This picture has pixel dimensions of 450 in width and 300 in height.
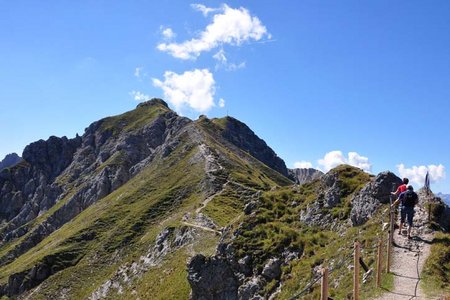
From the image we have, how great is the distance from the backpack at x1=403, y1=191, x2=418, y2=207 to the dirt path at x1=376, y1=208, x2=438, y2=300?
2718 mm

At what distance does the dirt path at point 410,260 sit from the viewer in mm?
24891

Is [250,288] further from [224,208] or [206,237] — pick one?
[224,208]

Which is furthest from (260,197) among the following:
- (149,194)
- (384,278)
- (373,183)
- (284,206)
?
(149,194)

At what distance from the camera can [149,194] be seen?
16725 centimetres

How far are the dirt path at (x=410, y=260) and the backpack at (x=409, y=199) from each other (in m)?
2.72

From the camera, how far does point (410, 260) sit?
29.5 meters

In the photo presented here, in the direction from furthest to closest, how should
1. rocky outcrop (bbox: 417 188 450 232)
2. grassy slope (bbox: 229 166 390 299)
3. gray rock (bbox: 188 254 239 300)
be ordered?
gray rock (bbox: 188 254 239 300) → grassy slope (bbox: 229 166 390 299) → rocky outcrop (bbox: 417 188 450 232)

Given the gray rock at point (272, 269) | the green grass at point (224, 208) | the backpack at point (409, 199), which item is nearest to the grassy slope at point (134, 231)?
the green grass at point (224, 208)

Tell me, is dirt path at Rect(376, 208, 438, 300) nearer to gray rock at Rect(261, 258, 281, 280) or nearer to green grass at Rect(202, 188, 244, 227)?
gray rock at Rect(261, 258, 281, 280)

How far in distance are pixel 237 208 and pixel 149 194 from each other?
53487 millimetres

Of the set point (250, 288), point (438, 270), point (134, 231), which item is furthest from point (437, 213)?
point (134, 231)

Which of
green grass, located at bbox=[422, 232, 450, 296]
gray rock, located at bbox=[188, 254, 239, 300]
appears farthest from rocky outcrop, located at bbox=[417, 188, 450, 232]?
gray rock, located at bbox=[188, 254, 239, 300]

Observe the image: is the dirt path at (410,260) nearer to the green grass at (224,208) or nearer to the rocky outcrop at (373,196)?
the rocky outcrop at (373,196)

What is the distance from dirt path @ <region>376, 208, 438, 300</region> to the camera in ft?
81.7
